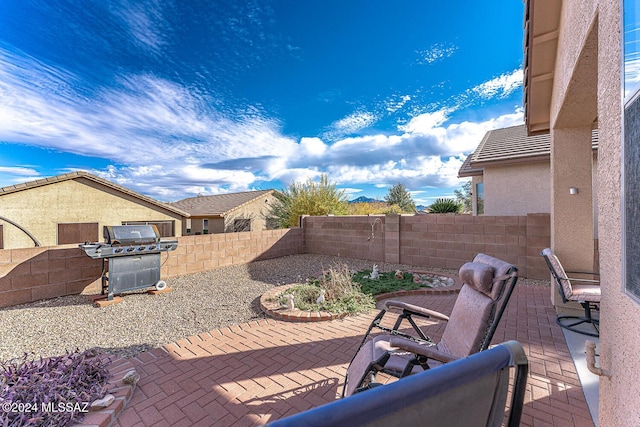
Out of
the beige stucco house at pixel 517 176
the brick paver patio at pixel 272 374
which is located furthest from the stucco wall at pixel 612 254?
the beige stucco house at pixel 517 176

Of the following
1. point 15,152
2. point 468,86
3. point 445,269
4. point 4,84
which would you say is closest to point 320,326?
point 445,269

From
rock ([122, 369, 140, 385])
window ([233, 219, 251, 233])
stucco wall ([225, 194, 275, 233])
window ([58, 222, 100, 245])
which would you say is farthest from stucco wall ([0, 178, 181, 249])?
rock ([122, 369, 140, 385])

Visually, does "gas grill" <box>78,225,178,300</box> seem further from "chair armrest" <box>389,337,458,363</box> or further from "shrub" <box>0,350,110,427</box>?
"chair armrest" <box>389,337,458,363</box>

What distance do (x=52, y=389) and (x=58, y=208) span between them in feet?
46.3

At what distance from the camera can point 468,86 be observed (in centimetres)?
1159

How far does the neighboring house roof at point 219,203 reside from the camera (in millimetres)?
22922

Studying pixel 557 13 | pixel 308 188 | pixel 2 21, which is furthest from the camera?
pixel 308 188

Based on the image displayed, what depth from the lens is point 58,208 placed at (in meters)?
12.2

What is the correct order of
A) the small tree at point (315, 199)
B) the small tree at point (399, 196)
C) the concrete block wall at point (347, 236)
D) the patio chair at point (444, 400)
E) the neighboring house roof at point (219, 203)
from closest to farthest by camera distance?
the patio chair at point (444, 400) < the concrete block wall at point (347, 236) < the small tree at point (315, 199) < the neighboring house roof at point (219, 203) < the small tree at point (399, 196)

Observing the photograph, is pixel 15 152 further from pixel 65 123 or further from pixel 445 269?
pixel 445 269

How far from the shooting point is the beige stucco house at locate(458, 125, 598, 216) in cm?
848

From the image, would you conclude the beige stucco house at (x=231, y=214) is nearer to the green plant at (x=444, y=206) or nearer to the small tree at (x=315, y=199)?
the small tree at (x=315, y=199)

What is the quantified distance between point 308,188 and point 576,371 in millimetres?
10631

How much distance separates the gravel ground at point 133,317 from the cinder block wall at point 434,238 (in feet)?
→ 2.68
